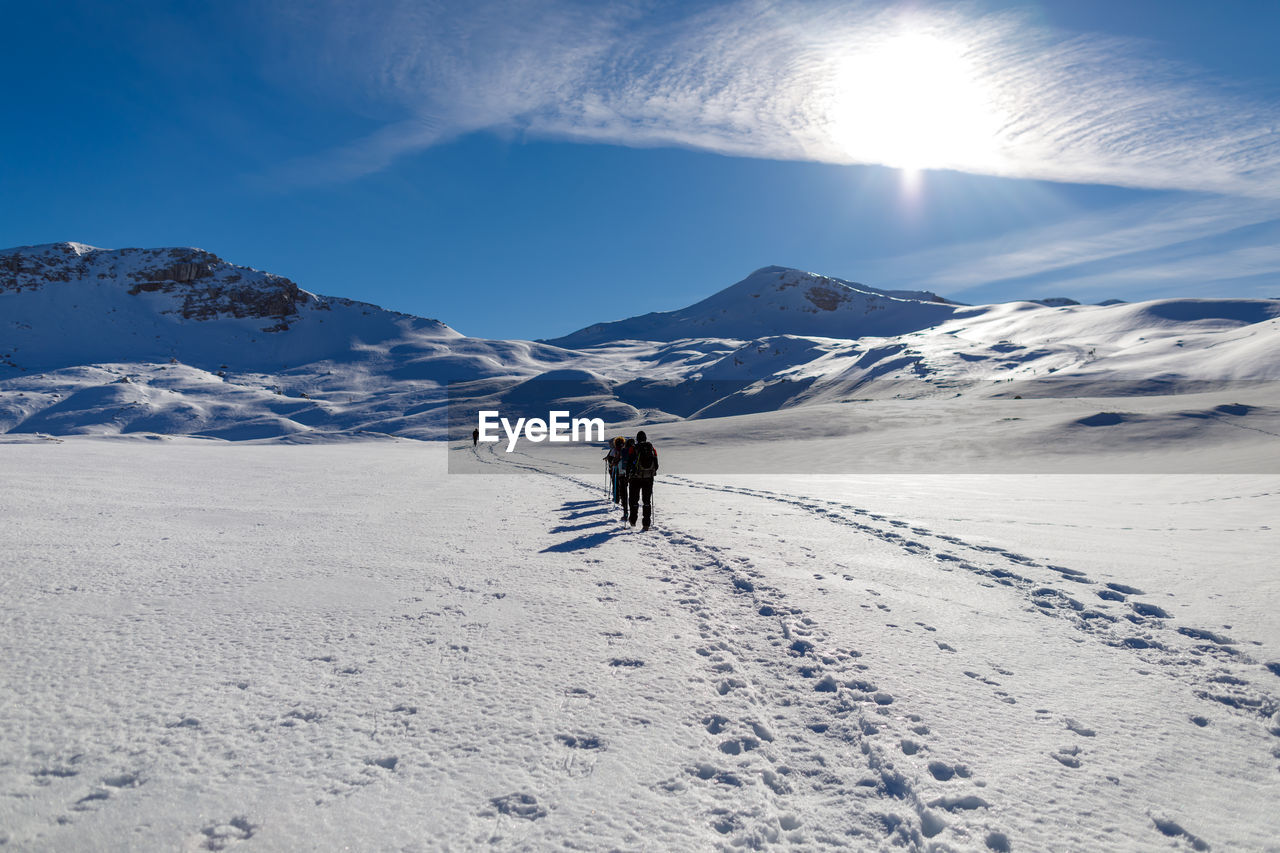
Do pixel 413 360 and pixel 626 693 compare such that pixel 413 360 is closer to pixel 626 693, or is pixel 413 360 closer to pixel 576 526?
pixel 576 526

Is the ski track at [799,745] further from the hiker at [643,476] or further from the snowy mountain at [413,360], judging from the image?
the snowy mountain at [413,360]

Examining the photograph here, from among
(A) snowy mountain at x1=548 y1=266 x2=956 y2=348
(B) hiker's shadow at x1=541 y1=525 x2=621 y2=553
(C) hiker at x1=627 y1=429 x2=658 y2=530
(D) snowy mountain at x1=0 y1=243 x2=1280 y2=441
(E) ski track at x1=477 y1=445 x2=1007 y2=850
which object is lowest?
(E) ski track at x1=477 y1=445 x2=1007 y2=850

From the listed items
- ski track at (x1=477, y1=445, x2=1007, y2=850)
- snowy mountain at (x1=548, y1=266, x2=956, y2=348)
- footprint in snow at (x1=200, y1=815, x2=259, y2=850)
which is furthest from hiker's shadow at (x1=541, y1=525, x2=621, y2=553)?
snowy mountain at (x1=548, y1=266, x2=956, y2=348)

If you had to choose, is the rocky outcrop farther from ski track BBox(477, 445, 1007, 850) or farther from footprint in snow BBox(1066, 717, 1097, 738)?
footprint in snow BBox(1066, 717, 1097, 738)

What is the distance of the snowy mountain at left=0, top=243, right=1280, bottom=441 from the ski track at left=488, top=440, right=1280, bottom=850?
172 ft

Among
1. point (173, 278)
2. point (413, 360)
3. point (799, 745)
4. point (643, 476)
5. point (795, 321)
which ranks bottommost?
point (799, 745)

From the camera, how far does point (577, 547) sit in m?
9.38

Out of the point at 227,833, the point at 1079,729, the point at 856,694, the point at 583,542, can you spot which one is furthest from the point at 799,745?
the point at 583,542

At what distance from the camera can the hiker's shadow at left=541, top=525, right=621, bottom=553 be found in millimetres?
9109

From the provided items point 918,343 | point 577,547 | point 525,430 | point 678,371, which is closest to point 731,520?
point 577,547

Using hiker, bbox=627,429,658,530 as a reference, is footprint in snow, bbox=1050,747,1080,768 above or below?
below

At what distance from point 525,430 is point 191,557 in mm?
63355

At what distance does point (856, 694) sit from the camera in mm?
4297

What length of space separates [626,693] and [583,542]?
5645 mm
